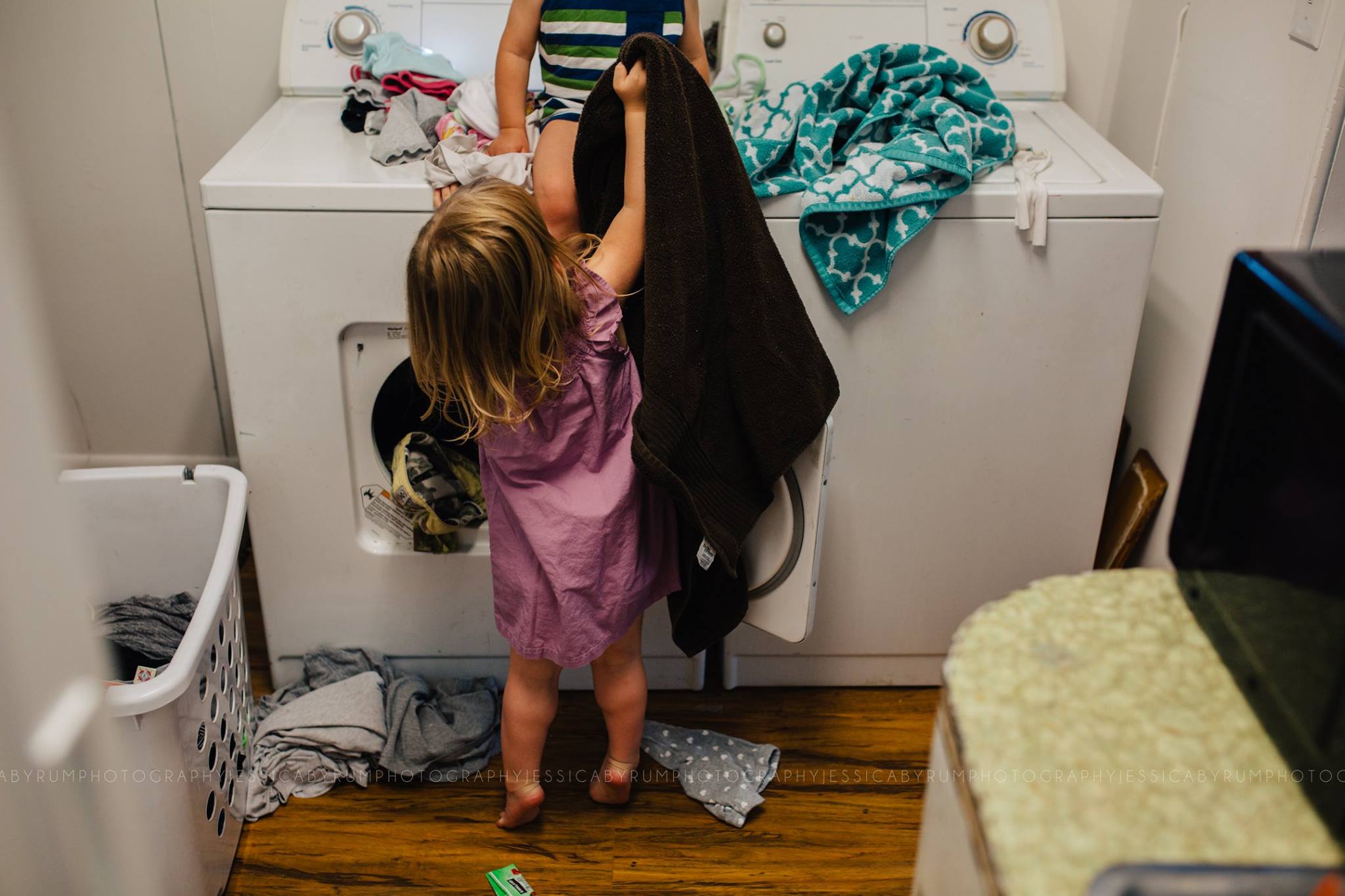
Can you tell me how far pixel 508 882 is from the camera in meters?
1.55

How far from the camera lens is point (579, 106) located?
61.3 inches

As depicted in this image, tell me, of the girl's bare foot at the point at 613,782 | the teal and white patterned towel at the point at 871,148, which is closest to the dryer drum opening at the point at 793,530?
the teal and white patterned towel at the point at 871,148

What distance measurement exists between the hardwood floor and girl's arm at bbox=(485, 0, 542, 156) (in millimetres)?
897

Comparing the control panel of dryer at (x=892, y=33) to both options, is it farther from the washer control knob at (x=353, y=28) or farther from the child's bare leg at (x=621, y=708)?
the child's bare leg at (x=621, y=708)

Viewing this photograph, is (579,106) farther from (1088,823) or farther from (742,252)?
(1088,823)

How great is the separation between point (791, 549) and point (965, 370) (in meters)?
0.37

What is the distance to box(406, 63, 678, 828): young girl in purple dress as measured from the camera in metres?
1.21

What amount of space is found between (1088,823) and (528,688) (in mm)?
987

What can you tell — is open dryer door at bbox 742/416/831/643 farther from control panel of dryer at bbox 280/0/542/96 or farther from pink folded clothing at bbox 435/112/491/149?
control panel of dryer at bbox 280/0/542/96

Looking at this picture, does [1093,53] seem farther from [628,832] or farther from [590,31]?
[628,832]

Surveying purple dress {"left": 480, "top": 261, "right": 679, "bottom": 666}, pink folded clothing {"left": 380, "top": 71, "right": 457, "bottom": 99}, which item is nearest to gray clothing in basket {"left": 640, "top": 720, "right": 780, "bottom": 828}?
purple dress {"left": 480, "top": 261, "right": 679, "bottom": 666}

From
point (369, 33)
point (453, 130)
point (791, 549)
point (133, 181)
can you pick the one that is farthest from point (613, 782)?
point (133, 181)

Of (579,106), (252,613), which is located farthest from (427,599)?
(579,106)

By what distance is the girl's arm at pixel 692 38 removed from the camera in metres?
1.54
